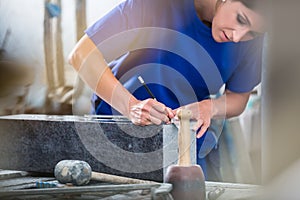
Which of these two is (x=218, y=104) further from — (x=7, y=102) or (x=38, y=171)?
(x=7, y=102)

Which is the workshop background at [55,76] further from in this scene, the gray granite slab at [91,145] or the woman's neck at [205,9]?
the gray granite slab at [91,145]

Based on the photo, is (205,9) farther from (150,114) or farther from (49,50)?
(49,50)

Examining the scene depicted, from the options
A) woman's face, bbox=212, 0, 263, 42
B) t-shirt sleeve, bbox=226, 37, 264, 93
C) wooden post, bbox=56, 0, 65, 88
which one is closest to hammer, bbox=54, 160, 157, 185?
woman's face, bbox=212, 0, 263, 42

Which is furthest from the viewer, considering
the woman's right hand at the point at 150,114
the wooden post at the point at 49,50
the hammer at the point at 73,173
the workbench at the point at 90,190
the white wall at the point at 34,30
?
the wooden post at the point at 49,50

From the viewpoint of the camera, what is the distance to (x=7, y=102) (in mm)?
1858

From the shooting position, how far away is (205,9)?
1210 millimetres

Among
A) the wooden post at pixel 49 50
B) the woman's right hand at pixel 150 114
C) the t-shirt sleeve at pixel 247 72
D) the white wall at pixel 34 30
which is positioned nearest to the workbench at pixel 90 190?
the woman's right hand at pixel 150 114

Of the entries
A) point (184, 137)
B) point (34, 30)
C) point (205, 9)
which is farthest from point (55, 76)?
point (184, 137)

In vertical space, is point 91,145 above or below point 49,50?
below

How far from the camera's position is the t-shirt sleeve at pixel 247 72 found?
1270mm

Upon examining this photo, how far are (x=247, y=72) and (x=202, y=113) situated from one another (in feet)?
0.58

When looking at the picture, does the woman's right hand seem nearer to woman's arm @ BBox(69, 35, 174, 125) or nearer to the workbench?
woman's arm @ BBox(69, 35, 174, 125)

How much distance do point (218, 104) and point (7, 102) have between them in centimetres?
89

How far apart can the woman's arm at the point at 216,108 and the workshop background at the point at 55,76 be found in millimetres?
496
